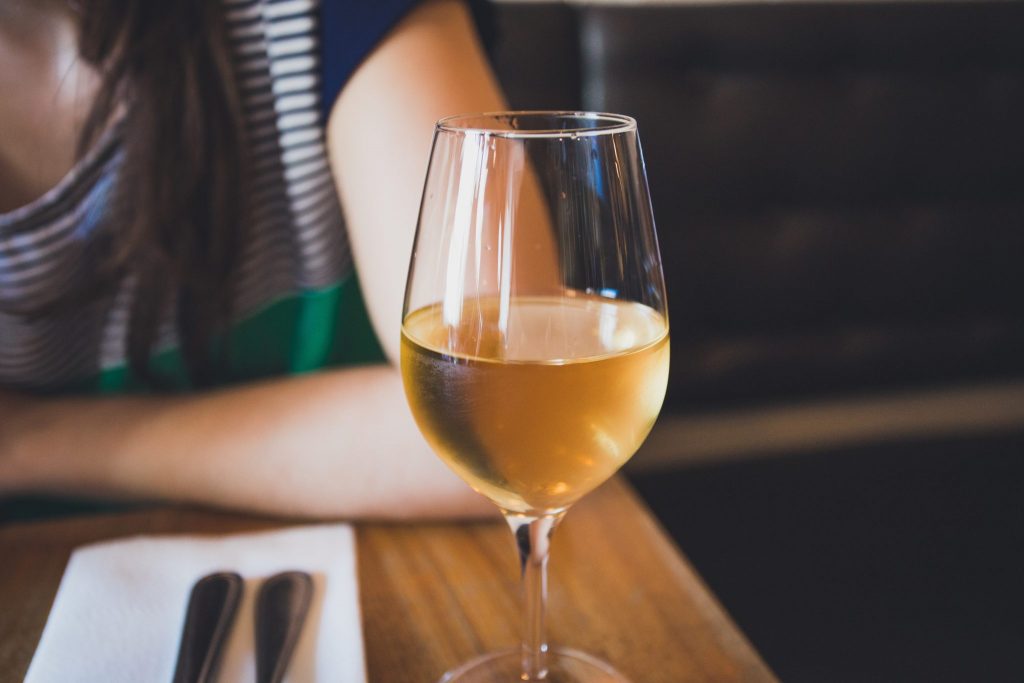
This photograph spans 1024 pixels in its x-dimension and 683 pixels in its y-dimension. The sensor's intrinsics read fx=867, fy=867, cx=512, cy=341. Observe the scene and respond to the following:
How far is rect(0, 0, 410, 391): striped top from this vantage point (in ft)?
2.79

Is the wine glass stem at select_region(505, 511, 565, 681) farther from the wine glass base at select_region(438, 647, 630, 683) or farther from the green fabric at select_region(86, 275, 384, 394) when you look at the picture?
the green fabric at select_region(86, 275, 384, 394)

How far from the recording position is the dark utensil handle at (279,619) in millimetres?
497

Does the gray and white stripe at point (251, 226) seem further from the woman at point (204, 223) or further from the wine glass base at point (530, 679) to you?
the wine glass base at point (530, 679)

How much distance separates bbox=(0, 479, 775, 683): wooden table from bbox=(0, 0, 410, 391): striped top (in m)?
0.33

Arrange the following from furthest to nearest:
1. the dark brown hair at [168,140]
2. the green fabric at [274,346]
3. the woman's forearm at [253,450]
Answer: the green fabric at [274,346], the dark brown hair at [168,140], the woman's forearm at [253,450]

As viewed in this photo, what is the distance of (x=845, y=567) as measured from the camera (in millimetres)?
1360

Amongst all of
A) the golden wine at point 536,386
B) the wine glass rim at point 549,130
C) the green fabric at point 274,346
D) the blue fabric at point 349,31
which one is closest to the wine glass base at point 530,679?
the golden wine at point 536,386

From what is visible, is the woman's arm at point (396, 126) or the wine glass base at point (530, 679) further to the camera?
the woman's arm at point (396, 126)

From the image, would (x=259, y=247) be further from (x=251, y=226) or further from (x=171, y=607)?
(x=171, y=607)

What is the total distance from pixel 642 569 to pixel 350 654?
9.0 inches

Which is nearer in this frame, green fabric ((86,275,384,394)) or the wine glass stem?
the wine glass stem

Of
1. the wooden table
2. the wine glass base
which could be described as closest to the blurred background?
the wooden table

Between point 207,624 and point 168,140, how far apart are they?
515mm

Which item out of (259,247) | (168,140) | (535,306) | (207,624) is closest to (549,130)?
(535,306)
